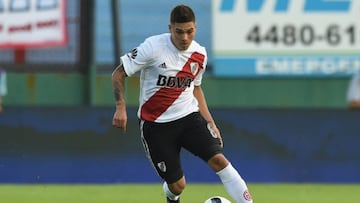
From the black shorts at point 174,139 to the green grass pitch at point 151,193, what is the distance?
2.49 m

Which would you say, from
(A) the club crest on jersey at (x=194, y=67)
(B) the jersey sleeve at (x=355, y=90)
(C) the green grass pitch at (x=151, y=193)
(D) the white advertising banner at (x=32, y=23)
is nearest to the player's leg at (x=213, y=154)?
(A) the club crest on jersey at (x=194, y=67)

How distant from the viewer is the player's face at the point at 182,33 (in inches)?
382

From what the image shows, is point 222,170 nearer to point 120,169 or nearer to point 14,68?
point 120,169

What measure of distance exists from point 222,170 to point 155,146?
690mm

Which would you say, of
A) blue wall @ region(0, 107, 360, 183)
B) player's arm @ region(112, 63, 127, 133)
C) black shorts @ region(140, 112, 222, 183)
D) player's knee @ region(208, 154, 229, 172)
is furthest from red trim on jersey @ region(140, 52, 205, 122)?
blue wall @ region(0, 107, 360, 183)

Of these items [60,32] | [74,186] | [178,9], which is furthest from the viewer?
[60,32]

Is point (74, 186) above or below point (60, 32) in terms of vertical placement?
below

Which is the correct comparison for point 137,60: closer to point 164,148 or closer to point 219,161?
point 164,148

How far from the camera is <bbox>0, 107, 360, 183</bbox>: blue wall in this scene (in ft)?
51.4

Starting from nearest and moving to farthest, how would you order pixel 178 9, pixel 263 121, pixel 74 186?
pixel 178 9, pixel 74 186, pixel 263 121

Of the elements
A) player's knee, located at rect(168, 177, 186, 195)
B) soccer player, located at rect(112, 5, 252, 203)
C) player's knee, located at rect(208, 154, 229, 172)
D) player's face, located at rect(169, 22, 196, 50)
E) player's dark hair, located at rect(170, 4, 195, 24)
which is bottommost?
player's knee, located at rect(168, 177, 186, 195)

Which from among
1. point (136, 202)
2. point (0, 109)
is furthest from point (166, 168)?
point (0, 109)

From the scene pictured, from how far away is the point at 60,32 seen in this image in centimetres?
1867

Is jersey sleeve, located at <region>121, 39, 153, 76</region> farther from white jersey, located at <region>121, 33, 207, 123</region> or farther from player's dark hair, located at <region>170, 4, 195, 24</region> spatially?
player's dark hair, located at <region>170, 4, 195, 24</region>
